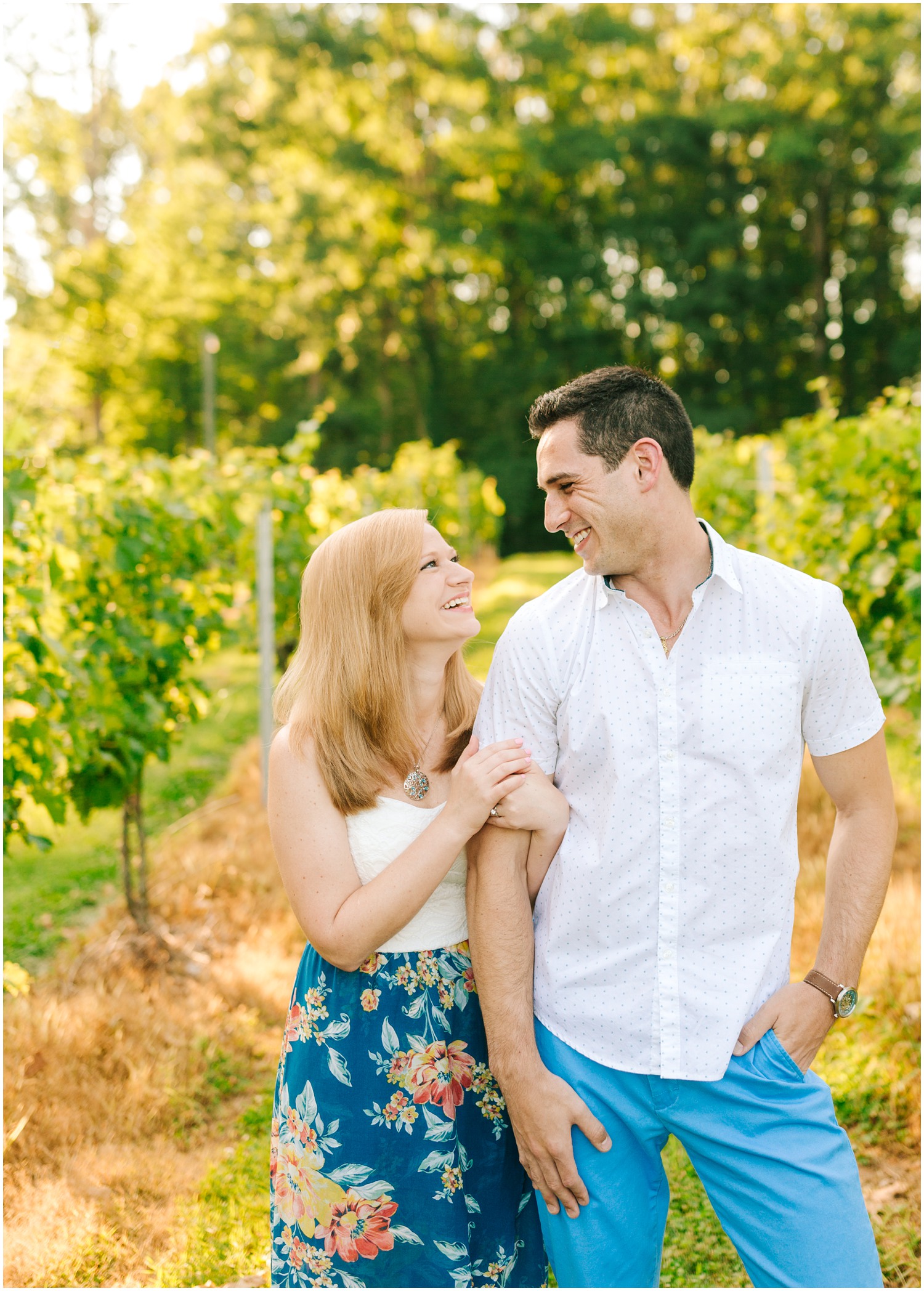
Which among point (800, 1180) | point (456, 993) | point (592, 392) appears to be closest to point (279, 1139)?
point (456, 993)

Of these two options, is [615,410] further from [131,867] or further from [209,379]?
[209,379]

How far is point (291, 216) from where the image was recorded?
24938mm

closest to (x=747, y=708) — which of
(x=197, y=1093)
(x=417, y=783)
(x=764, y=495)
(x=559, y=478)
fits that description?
(x=559, y=478)

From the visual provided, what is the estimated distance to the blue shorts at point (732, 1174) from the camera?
1.67 m

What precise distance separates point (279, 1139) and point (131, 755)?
2181 mm

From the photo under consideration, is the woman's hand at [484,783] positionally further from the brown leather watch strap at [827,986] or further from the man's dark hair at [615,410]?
the brown leather watch strap at [827,986]

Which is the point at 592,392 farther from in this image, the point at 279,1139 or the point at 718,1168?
the point at 279,1139

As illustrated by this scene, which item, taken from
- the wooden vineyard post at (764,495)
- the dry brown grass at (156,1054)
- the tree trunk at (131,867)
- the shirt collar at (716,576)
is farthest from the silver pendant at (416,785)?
the wooden vineyard post at (764,495)

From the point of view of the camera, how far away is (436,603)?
1972 mm

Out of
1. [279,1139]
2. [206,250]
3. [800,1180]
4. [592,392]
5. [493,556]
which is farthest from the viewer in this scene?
[206,250]

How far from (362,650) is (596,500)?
21.1 inches

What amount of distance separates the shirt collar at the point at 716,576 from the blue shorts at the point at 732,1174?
81 cm

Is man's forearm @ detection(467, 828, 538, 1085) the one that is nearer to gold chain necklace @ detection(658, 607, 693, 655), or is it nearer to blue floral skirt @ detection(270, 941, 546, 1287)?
blue floral skirt @ detection(270, 941, 546, 1287)

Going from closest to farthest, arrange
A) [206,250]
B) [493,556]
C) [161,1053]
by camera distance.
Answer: [161,1053], [493,556], [206,250]
